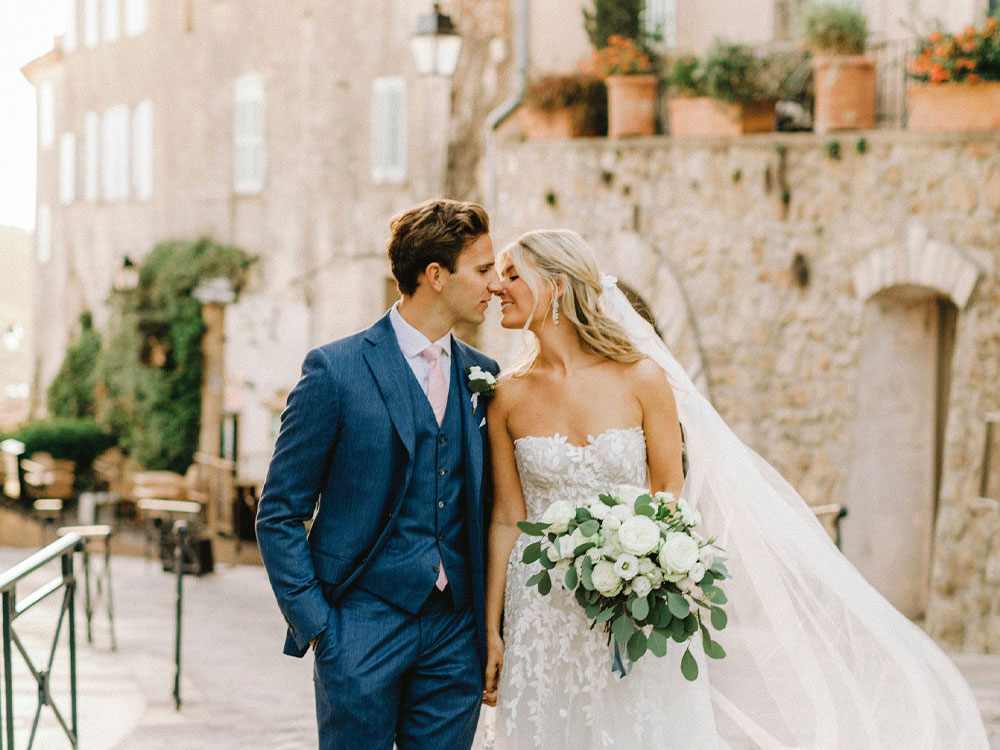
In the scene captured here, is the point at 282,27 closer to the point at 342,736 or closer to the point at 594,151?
the point at 594,151

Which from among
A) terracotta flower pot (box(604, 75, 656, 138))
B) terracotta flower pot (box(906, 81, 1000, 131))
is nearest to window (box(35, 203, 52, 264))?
terracotta flower pot (box(604, 75, 656, 138))

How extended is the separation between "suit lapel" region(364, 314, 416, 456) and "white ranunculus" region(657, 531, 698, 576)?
683mm

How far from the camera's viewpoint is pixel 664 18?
11547 millimetres

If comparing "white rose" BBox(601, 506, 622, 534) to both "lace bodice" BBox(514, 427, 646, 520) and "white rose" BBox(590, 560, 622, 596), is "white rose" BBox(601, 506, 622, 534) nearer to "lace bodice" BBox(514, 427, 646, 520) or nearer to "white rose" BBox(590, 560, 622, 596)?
"white rose" BBox(590, 560, 622, 596)

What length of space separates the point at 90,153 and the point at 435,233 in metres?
18.9

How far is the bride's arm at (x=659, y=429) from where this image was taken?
3516 millimetres

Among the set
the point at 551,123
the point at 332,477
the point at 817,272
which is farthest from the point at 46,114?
the point at 332,477

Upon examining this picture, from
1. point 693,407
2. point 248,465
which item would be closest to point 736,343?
point 693,407

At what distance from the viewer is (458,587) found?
125 inches

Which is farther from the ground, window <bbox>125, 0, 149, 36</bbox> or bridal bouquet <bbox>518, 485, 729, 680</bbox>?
window <bbox>125, 0, 149, 36</bbox>

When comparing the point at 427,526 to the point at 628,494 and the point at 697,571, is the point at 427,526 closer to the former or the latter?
the point at 628,494

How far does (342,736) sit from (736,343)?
7532mm

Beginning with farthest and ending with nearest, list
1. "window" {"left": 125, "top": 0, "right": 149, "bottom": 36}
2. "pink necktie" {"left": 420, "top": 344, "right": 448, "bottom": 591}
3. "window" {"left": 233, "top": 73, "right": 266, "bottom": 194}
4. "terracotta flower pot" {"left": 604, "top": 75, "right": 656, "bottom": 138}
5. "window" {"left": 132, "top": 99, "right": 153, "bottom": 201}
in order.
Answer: "window" {"left": 125, "top": 0, "right": 149, "bottom": 36} → "window" {"left": 132, "top": 99, "right": 153, "bottom": 201} → "window" {"left": 233, "top": 73, "right": 266, "bottom": 194} → "terracotta flower pot" {"left": 604, "top": 75, "right": 656, "bottom": 138} → "pink necktie" {"left": 420, "top": 344, "right": 448, "bottom": 591}

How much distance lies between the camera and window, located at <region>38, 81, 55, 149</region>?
22391 mm
